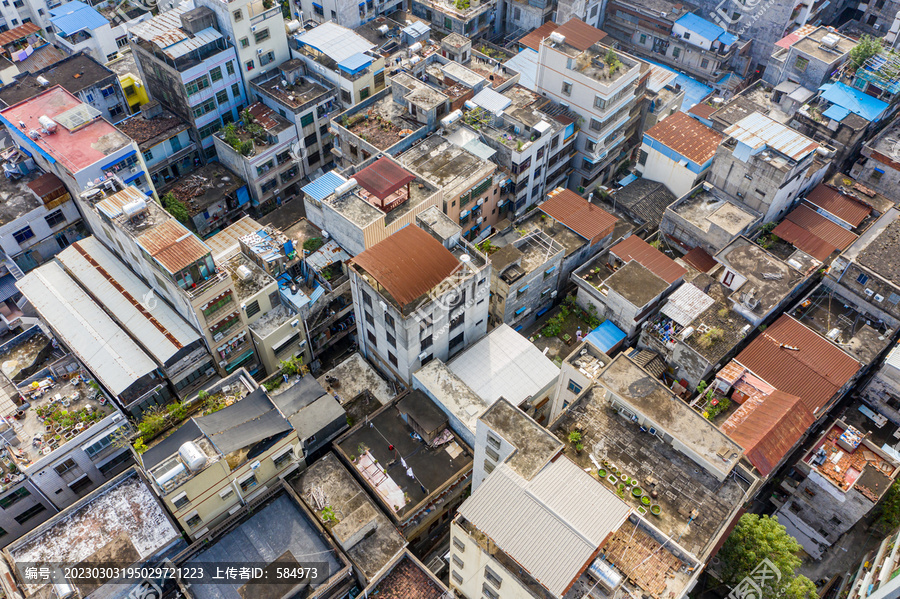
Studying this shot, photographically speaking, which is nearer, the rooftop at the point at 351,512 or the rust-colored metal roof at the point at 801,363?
the rooftop at the point at 351,512

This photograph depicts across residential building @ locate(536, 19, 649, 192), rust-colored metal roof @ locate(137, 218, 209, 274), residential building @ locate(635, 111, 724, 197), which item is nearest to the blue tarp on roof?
residential building @ locate(635, 111, 724, 197)

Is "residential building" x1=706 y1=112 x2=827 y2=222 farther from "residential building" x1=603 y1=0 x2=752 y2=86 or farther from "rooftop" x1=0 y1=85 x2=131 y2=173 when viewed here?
"rooftop" x1=0 y1=85 x2=131 y2=173

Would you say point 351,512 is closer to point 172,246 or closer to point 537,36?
point 172,246

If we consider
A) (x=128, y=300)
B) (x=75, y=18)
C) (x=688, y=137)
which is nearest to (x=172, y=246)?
(x=128, y=300)

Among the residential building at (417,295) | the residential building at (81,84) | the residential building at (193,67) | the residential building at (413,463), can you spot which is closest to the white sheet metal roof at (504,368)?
the residential building at (417,295)

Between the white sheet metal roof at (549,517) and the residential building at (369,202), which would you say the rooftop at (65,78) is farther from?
the white sheet metal roof at (549,517)
